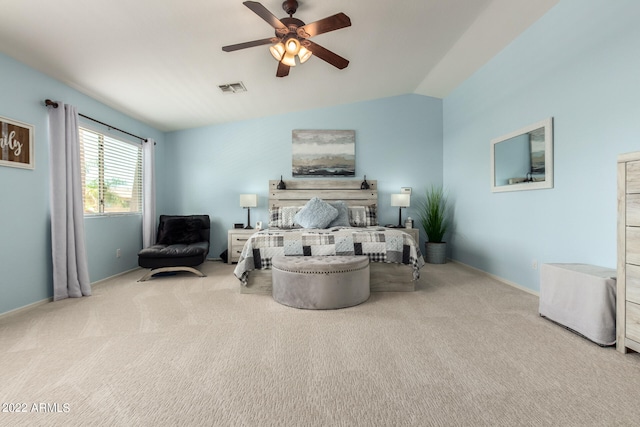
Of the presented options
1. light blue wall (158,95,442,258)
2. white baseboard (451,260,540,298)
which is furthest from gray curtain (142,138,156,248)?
white baseboard (451,260,540,298)

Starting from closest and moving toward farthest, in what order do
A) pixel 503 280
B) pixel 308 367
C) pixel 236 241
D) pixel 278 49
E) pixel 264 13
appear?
pixel 308 367
pixel 264 13
pixel 278 49
pixel 503 280
pixel 236 241

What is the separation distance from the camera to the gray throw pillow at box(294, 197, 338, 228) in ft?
14.8

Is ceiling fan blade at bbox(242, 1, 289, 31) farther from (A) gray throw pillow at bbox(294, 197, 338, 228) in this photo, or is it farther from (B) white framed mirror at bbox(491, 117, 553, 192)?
(B) white framed mirror at bbox(491, 117, 553, 192)

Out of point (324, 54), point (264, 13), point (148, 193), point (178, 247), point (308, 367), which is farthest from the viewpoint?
point (148, 193)

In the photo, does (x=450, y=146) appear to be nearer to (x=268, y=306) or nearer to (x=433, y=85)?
(x=433, y=85)

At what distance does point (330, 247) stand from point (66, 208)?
111 inches

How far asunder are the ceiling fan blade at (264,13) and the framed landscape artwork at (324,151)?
9.96ft

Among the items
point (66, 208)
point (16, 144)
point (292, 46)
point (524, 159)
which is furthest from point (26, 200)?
point (524, 159)

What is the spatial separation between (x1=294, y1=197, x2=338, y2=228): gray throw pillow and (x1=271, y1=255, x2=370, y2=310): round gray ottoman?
1.53 m

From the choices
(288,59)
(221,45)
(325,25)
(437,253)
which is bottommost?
(437,253)

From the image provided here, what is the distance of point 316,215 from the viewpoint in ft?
14.9

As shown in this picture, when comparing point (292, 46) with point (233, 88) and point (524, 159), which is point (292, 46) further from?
point (524, 159)

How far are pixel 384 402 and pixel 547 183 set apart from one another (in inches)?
111

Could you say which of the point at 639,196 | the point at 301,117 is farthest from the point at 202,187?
the point at 639,196
